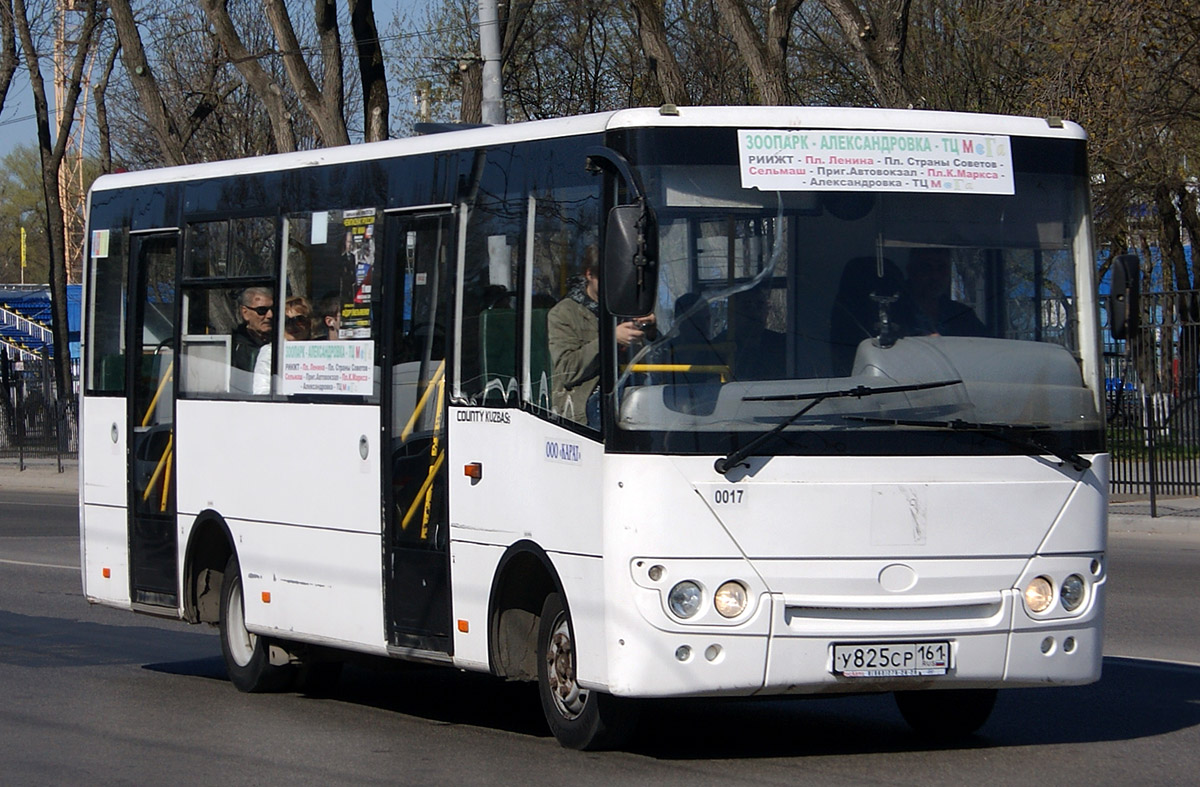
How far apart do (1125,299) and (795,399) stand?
1.71 metres

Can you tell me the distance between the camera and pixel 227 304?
10898 mm

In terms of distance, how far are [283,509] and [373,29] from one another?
659 inches

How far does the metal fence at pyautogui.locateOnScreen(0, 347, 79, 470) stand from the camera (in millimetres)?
37625

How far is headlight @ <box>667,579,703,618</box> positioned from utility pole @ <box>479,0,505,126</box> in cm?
1167

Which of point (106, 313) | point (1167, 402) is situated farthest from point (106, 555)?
point (1167, 402)

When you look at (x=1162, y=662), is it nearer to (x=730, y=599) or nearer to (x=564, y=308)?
(x=730, y=599)

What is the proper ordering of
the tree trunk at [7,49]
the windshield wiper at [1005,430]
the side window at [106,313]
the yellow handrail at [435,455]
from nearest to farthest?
the windshield wiper at [1005,430] < the yellow handrail at [435,455] < the side window at [106,313] < the tree trunk at [7,49]

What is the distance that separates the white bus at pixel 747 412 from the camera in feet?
24.6

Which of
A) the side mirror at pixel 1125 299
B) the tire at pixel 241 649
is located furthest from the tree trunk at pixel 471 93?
the side mirror at pixel 1125 299

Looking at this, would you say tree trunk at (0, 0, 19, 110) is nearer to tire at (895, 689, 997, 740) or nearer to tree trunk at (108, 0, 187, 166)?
tree trunk at (108, 0, 187, 166)

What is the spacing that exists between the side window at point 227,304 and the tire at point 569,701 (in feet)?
10.1

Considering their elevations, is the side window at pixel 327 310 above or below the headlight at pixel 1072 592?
above

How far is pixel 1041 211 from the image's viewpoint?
8.12m

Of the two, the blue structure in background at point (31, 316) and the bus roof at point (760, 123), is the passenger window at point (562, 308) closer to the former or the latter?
the bus roof at point (760, 123)
